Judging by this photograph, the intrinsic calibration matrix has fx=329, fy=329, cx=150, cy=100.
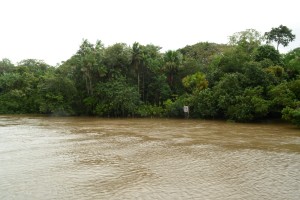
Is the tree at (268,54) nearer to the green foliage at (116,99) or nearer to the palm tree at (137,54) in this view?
the palm tree at (137,54)

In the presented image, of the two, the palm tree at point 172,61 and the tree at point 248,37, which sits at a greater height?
the tree at point 248,37

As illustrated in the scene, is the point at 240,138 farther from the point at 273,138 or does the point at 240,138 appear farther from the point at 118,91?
the point at 118,91

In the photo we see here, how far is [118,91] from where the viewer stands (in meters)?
32.2

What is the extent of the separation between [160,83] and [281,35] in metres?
15.9

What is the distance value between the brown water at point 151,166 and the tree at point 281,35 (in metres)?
22.7

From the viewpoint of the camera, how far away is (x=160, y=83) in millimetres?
34438

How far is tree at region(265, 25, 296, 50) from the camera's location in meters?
38.2

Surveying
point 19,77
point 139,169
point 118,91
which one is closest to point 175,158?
point 139,169

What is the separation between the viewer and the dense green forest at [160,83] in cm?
2655

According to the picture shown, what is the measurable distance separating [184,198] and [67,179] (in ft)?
12.4

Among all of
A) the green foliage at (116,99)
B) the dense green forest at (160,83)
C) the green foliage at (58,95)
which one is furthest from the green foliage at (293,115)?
the green foliage at (58,95)

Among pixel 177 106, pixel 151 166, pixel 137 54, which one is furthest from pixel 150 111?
pixel 151 166

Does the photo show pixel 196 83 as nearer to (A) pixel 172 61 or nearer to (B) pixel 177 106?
(B) pixel 177 106

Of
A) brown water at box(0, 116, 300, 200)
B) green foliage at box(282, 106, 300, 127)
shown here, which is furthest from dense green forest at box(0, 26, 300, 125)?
brown water at box(0, 116, 300, 200)
